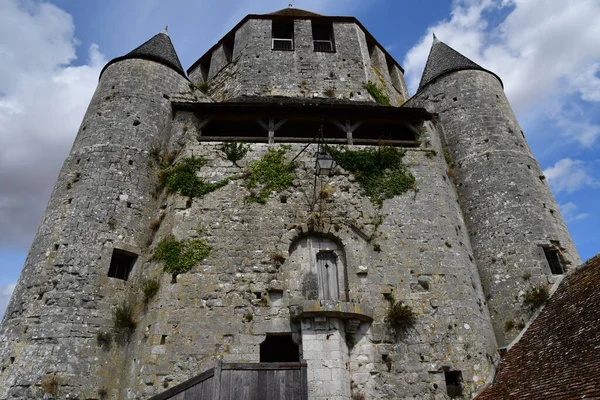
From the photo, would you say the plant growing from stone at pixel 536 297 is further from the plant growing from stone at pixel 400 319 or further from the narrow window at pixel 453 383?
the plant growing from stone at pixel 400 319

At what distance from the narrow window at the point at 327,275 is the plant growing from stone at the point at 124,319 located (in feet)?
14.1

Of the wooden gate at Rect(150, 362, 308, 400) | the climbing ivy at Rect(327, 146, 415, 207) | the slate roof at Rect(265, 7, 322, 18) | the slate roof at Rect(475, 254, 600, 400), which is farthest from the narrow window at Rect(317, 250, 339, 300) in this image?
the slate roof at Rect(265, 7, 322, 18)

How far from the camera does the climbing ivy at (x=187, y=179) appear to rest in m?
10.7

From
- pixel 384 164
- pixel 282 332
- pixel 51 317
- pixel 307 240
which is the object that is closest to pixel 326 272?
pixel 307 240

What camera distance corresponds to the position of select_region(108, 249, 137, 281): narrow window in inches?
390

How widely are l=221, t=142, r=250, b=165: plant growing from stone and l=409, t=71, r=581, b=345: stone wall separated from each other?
6.38 m

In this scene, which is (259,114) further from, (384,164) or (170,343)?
(170,343)

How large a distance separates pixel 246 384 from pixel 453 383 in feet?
15.3

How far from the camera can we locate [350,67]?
17.4m

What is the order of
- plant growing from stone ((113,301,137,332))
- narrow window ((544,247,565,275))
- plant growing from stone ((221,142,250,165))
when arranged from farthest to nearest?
plant growing from stone ((221,142,250,165)) → narrow window ((544,247,565,275)) → plant growing from stone ((113,301,137,332))

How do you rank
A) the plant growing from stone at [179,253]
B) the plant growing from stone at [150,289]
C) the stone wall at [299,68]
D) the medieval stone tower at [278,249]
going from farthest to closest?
the stone wall at [299,68] → the plant growing from stone at [179,253] → the plant growing from stone at [150,289] → the medieval stone tower at [278,249]

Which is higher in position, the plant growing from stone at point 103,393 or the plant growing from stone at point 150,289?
the plant growing from stone at point 150,289

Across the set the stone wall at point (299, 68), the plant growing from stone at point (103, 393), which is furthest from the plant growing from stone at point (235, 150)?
the plant growing from stone at point (103, 393)

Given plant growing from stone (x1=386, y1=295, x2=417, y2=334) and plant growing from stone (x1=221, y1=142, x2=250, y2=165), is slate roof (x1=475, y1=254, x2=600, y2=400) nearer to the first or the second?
plant growing from stone (x1=386, y1=295, x2=417, y2=334)
